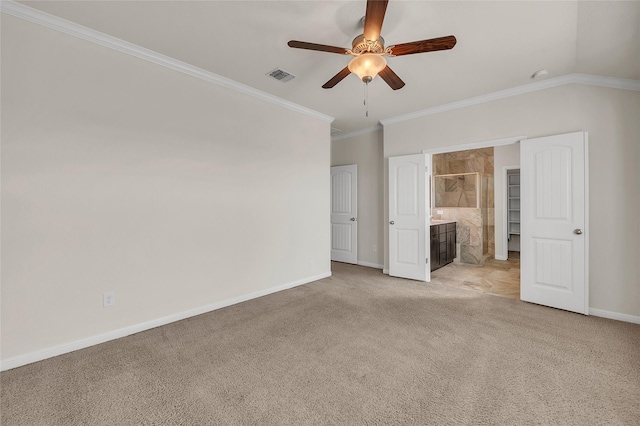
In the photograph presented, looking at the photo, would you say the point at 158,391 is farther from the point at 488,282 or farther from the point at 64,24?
the point at 488,282

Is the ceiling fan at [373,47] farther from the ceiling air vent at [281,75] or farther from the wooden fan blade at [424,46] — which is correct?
the ceiling air vent at [281,75]

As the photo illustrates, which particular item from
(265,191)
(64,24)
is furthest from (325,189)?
(64,24)

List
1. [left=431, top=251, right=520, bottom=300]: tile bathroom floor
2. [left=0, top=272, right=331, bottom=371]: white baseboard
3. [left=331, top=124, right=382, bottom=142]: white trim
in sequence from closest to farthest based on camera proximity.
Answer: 1. [left=0, top=272, right=331, bottom=371]: white baseboard
2. [left=431, top=251, right=520, bottom=300]: tile bathroom floor
3. [left=331, top=124, right=382, bottom=142]: white trim

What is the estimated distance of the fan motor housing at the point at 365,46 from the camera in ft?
6.75

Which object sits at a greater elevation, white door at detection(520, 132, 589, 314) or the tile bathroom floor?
white door at detection(520, 132, 589, 314)

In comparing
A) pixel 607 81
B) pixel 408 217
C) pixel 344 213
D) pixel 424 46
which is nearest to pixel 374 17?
pixel 424 46

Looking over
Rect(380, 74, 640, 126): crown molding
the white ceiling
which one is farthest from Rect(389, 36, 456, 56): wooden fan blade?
Rect(380, 74, 640, 126): crown molding

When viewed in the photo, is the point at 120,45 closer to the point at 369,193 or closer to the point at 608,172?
the point at 369,193

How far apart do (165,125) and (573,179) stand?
443cm

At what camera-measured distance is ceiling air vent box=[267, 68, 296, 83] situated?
308 cm

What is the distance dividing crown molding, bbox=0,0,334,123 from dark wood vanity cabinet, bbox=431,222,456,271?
349 centimetres

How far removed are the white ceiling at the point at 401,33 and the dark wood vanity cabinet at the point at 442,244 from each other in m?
2.54

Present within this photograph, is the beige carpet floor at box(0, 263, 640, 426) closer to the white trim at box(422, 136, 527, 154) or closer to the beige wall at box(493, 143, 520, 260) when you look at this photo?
the white trim at box(422, 136, 527, 154)

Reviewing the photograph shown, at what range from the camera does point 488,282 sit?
430 centimetres
